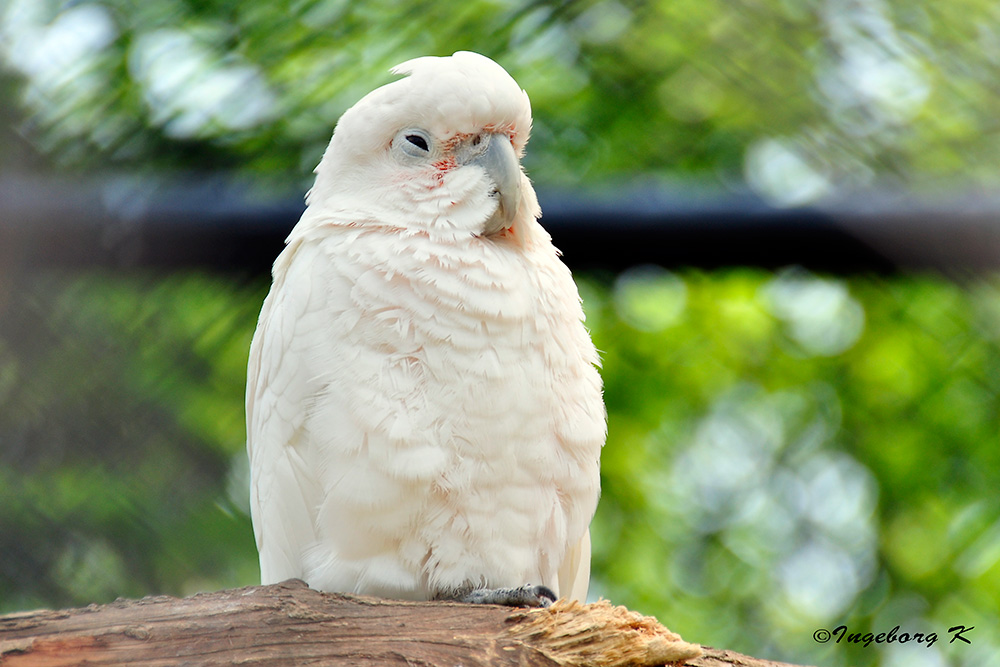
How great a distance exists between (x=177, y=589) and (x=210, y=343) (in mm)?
464

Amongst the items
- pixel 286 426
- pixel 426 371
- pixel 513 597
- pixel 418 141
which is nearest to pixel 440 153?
pixel 418 141

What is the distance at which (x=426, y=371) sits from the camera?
1271 millimetres

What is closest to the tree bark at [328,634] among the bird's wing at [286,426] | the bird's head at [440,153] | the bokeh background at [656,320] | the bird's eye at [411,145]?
the bokeh background at [656,320]

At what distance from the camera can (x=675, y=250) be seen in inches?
44.9

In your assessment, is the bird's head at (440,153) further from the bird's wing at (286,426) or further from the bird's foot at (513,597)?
the bird's foot at (513,597)

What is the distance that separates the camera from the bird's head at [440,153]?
4.54ft

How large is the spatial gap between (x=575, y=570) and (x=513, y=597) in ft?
1.15

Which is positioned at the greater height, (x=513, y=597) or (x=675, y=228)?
(x=675, y=228)

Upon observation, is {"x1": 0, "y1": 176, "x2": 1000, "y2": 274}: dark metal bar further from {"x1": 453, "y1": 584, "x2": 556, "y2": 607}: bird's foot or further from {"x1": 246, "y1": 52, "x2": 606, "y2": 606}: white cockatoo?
{"x1": 453, "y1": 584, "x2": 556, "y2": 607}: bird's foot

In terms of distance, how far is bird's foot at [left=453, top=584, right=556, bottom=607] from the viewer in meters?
1.22

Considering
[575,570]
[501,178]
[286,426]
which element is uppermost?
[501,178]

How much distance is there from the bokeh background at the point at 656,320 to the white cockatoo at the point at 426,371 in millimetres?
120

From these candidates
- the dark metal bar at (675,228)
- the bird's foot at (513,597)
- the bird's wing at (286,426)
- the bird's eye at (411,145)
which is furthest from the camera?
the bird's eye at (411,145)

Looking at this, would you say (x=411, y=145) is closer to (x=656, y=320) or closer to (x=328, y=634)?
(x=328, y=634)
